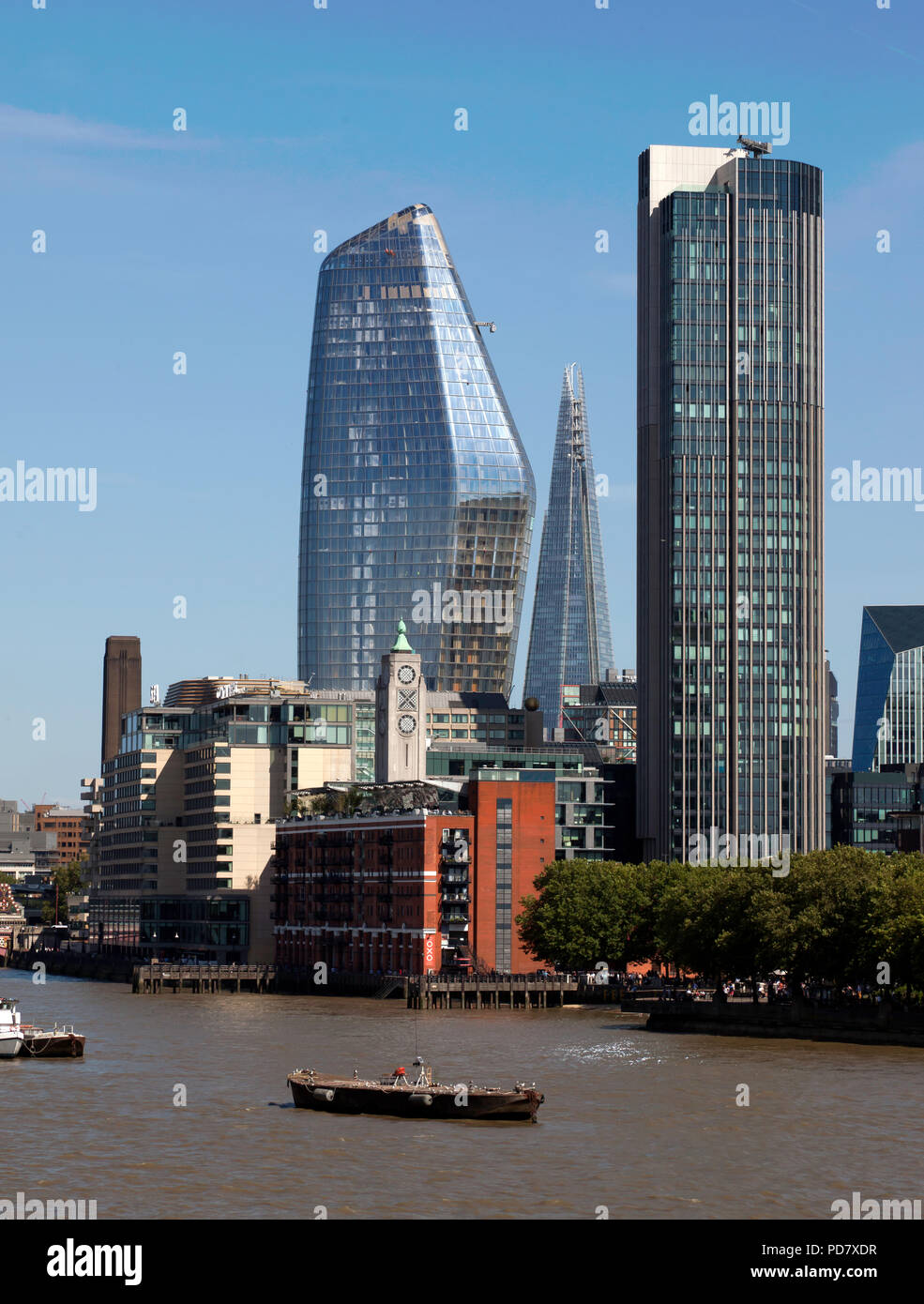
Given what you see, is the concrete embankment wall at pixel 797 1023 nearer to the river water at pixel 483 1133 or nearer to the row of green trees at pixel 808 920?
Answer: the river water at pixel 483 1133

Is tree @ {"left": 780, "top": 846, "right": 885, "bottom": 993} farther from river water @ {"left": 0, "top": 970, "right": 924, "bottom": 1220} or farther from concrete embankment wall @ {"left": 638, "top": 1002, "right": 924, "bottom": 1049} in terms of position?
river water @ {"left": 0, "top": 970, "right": 924, "bottom": 1220}

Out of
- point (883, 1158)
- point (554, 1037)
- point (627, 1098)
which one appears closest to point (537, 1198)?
point (883, 1158)

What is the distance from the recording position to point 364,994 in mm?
194625

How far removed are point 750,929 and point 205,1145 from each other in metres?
68.6

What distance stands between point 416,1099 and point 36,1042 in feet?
122

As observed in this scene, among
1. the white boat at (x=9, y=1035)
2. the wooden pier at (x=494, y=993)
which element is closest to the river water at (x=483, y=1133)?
the white boat at (x=9, y=1035)

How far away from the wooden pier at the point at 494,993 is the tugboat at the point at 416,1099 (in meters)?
83.4

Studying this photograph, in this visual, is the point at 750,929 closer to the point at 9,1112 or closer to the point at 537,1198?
the point at 9,1112

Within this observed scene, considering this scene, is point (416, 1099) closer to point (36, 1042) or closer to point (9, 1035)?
point (36, 1042)

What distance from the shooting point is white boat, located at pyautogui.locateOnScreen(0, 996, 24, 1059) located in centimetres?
11988

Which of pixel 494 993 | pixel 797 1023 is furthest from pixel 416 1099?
pixel 494 993
